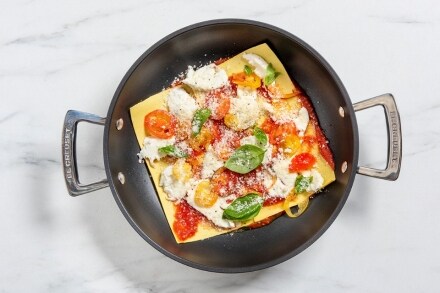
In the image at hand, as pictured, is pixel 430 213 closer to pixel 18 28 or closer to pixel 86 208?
pixel 86 208

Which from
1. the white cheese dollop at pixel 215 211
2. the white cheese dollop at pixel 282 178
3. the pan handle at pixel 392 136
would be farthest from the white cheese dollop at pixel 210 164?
the pan handle at pixel 392 136

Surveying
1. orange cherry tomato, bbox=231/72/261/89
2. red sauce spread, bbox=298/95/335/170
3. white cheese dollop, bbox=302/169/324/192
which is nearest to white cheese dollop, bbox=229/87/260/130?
orange cherry tomato, bbox=231/72/261/89

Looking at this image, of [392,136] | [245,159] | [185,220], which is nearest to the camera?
[392,136]

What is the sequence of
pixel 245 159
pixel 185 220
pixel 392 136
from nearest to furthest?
pixel 392 136 → pixel 245 159 → pixel 185 220

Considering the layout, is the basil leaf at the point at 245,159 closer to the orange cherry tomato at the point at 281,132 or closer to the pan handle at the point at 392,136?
the orange cherry tomato at the point at 281,132

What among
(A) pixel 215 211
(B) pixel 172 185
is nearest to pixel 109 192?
(B) pixel 172 185

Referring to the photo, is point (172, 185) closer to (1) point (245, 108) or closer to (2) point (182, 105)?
(2) point (182, 105)

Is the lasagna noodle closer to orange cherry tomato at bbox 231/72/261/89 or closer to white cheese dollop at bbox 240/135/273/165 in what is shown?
orange cherry tomato at bbox 231/72/261/89
